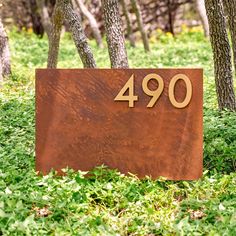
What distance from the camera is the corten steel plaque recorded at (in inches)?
208

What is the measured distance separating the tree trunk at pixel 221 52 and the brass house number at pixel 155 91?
2.04 m

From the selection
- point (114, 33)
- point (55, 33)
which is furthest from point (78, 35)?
point (55, 33)

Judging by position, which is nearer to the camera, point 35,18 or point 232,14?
point 232,14

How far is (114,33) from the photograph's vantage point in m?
8.16

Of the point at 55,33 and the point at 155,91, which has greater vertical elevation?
the point at 55,33

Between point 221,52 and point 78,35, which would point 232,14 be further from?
point 78,35

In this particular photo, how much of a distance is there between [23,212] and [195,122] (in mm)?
1638

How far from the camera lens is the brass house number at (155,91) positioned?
5234mm

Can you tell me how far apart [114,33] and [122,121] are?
Answer: 2978 mm

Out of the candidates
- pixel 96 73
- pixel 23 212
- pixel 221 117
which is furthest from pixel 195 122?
pixel 221 117

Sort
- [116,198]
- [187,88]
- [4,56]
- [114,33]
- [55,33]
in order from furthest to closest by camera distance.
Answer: [4,56]
[55,33]
[114,33]
[187,88]
[116,198]

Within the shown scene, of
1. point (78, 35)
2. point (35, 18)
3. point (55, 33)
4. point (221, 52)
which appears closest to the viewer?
point (221, 52)

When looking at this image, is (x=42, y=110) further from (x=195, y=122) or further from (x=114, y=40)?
(x=114, y=40)

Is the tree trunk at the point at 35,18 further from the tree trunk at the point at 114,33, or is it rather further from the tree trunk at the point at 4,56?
the tree trunk at the point at 114,33
